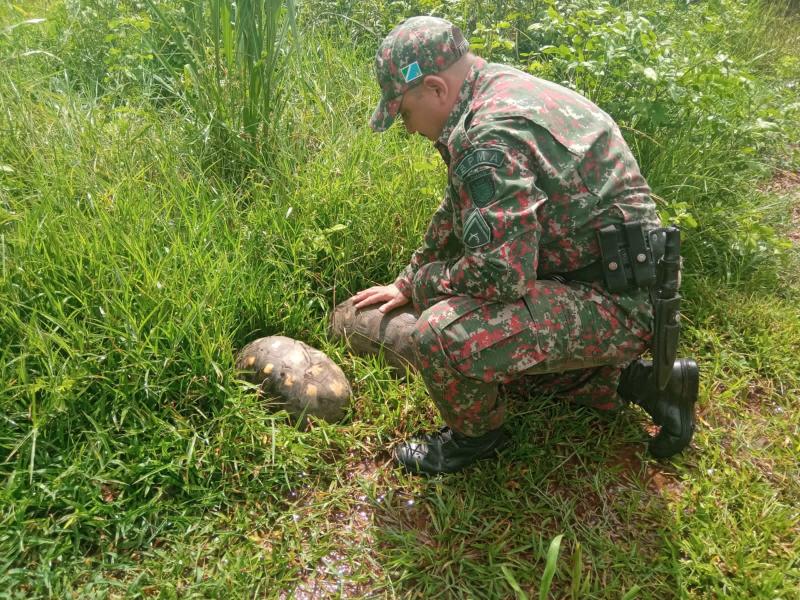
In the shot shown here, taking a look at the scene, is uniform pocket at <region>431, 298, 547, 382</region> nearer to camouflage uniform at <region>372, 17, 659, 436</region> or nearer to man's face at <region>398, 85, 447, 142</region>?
camouflage uniform at <region>372, 17, 659, 436</region>

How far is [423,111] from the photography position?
2.33 m

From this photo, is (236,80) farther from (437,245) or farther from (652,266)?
(652,266)

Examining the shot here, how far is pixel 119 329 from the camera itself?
2510mm

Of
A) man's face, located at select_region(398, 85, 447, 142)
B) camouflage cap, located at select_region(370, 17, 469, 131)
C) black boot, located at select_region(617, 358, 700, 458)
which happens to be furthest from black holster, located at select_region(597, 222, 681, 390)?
camouflage cap, located at select_region(370, 17, 469, 131)

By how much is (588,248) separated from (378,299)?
40.9 inches

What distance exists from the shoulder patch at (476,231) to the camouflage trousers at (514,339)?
0.81 ft

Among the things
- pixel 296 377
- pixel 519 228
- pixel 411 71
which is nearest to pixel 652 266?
Result: pixel 519 228

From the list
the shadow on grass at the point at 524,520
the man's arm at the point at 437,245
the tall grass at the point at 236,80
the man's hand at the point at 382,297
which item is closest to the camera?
the shadow on grass at the point at 524,520

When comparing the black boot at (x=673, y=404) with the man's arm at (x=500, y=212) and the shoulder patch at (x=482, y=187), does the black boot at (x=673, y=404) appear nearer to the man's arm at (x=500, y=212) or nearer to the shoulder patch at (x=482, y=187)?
the man's arm at (x=500, y=212)

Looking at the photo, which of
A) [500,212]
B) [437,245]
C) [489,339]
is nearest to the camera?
[500,212]

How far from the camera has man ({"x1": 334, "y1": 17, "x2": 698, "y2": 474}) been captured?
2.09 metres

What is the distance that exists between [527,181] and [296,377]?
48.1 inches

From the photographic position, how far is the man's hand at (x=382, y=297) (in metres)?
2.90

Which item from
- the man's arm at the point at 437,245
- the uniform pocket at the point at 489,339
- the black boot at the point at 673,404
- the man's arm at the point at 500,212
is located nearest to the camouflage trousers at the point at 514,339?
the uniform pocket at the point at 489,339
